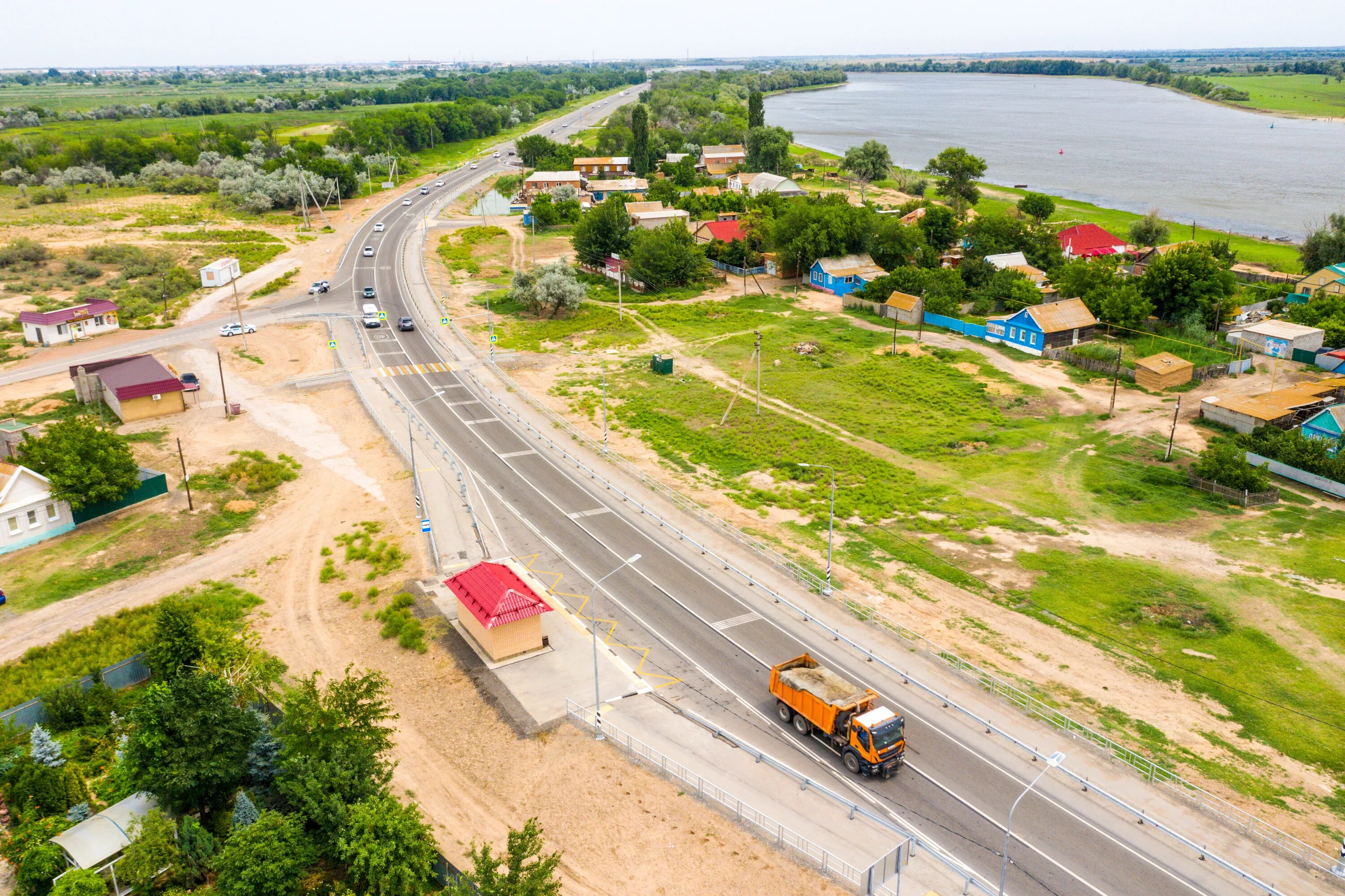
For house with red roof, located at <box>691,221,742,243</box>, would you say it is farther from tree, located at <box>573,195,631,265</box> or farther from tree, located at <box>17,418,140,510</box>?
tree, located at <box>17,418,140,510</box>

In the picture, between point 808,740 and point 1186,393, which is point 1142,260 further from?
point 808,740

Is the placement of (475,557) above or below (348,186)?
below

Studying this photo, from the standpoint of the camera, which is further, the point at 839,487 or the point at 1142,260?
the point at 1142,260

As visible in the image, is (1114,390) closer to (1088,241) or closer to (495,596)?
(495,596)

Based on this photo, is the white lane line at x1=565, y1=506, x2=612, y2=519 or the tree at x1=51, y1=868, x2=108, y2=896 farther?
the white lane line at x1=565, y1=506, x2=612, y2=519

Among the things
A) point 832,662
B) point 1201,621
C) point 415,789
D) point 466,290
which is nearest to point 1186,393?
point 1201,621

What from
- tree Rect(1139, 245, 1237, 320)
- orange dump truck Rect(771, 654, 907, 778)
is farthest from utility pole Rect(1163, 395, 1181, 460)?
orange dump truck Rect(771, 654, 907, 778)
